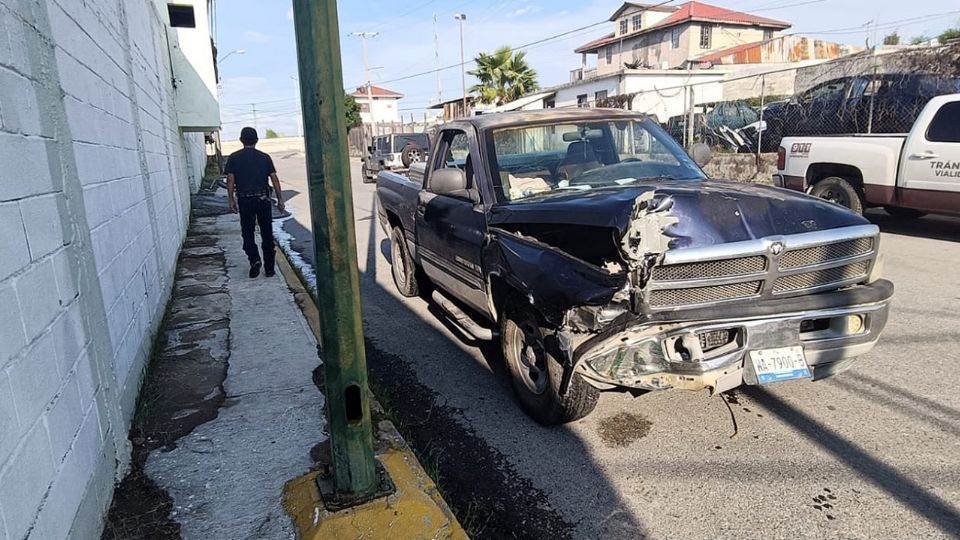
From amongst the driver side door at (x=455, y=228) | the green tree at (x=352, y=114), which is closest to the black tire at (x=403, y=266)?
the driver side door at (x=455, y=228)

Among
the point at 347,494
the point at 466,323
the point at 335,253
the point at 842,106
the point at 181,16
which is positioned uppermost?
the point at 181,16

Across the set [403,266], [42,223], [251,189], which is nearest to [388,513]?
[42,223]

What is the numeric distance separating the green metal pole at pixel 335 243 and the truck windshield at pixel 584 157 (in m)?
1.95

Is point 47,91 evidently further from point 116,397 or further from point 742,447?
point 742,447

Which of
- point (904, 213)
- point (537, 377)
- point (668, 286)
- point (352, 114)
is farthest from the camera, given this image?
point (352, 114)

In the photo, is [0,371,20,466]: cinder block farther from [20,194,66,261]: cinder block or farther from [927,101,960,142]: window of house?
[927,101,960,142]: window of house

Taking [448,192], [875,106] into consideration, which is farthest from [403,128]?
[448,192]

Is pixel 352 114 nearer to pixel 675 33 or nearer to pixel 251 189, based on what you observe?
pixel 675 33

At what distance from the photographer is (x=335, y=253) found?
2.33 metres

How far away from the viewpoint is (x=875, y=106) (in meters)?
11.9

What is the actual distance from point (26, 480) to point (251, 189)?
570 centimetres

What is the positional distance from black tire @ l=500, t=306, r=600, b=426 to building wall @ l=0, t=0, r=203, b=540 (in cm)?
222

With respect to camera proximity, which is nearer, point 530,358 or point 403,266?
point 530,358

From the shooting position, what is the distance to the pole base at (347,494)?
101 inches
